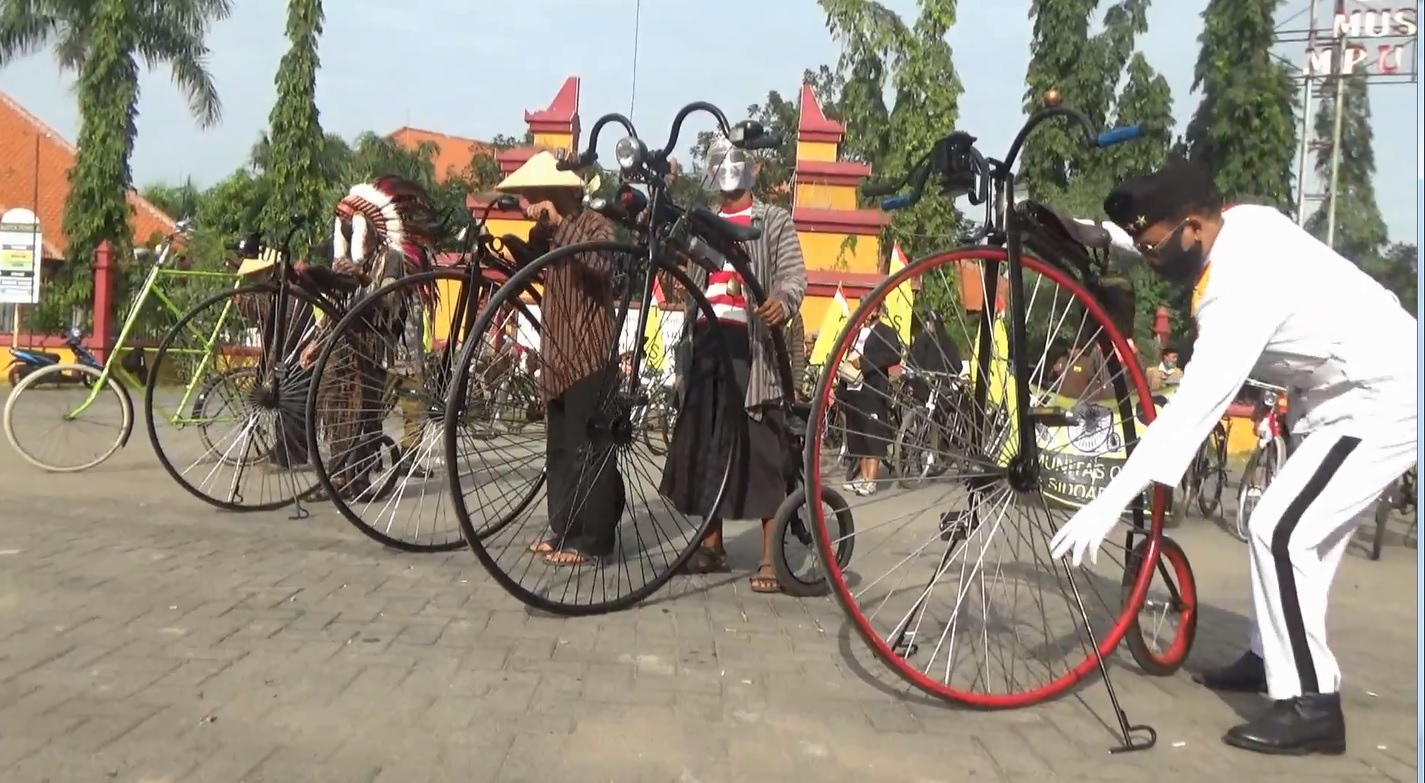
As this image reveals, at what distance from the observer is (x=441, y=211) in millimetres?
6438

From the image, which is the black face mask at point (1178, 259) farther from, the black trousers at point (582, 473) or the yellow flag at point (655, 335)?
the black trousers at point (582, 473)

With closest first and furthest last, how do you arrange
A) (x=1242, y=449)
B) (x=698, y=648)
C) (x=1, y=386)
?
1. (x=698, y=648)
2. (x=1242, y=449)
3. (x=1, y=386)

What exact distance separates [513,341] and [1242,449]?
10.7m

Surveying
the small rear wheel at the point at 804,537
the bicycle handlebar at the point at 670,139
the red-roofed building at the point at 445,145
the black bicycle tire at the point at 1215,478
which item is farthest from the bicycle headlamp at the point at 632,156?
the red-roofed building at the point at 445,145

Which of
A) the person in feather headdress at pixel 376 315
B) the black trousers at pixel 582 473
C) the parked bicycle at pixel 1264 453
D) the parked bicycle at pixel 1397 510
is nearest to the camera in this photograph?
the black trousers at pixel 582 473

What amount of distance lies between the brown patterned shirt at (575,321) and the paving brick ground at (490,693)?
2.94 ft

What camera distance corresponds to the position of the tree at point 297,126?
23.3 m

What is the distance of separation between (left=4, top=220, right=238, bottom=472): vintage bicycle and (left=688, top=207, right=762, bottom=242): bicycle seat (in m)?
4.02

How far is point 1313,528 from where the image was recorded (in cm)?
332

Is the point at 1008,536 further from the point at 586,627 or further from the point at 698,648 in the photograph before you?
the point at 586,627

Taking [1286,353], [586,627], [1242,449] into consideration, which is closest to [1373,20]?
[1286,353]

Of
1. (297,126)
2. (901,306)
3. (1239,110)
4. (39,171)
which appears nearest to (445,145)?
(39,171)

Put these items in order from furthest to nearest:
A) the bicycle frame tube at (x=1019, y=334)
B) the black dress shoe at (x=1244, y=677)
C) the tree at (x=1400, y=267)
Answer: the black dress shoe at (x=1244, y=677) < the bicycle frame tube at (x=1019, y=334) < the tree at (x=1400, y=267)

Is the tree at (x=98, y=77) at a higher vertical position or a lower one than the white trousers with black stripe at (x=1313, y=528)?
higher
